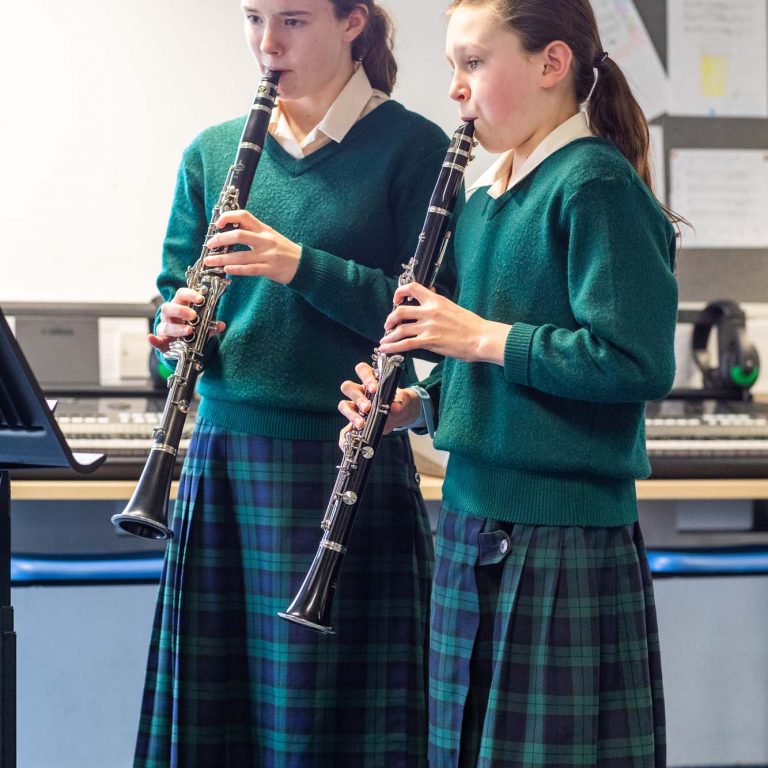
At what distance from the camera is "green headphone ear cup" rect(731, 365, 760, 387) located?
2.54 meters

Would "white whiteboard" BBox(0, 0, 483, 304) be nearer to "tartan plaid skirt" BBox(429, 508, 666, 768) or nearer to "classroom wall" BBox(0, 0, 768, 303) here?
"classroom wall" BBox(0, 0, 768, 303)

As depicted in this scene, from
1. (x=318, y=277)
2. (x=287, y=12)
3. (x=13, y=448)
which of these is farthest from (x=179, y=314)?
(x=287, y=12)

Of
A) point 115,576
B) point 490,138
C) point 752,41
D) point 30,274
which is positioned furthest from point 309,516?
point 752,41

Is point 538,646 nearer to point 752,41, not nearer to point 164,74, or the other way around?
point 164,74

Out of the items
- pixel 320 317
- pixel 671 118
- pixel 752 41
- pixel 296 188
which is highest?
pixel 752 41

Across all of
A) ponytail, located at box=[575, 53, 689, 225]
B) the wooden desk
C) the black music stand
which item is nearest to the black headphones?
the wooden desk

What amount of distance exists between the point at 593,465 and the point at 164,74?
5.68 feet

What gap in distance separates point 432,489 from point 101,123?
1180mm

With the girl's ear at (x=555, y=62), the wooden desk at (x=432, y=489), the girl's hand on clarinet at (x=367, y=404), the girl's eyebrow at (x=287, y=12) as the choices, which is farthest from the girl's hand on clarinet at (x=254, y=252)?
the wooden desk at (x=432, y=489)

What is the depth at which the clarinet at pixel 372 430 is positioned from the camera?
48.9 inches

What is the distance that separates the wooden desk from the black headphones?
0.57 meters

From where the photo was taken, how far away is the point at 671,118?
9.03ft

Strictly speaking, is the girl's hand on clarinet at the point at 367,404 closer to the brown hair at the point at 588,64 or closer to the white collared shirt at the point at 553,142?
the white collared shirt at the point at 553,142

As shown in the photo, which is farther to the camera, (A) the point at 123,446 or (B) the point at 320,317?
(A) the point at 123,446
